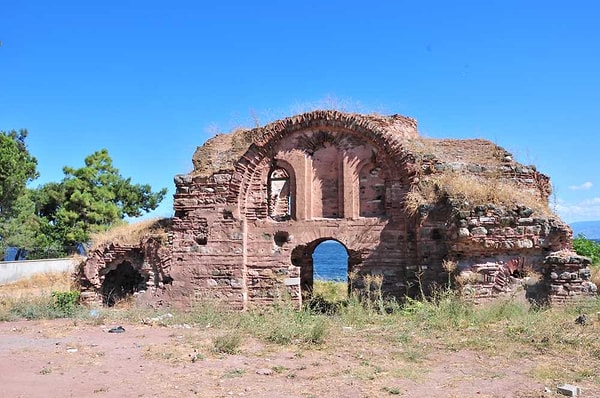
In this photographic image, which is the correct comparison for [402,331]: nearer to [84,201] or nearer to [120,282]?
[120,282]

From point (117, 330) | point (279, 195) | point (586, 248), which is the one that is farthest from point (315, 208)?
point (586, 248)

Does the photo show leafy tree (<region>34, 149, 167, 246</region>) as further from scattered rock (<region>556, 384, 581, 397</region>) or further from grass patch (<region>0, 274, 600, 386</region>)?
scattered rock (<region>556, 384, 581, 397</region>)

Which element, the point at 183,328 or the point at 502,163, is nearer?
the point at 183,328

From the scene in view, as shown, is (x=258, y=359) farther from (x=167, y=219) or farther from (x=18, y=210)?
(x=18, y=210)

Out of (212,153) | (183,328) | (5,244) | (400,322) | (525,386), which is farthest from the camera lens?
(5,244)

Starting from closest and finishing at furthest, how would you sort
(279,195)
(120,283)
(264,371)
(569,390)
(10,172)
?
(569,390)
(264,371)
(120,283)
(279,195)
(10,172)

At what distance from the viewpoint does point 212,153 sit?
1452cm

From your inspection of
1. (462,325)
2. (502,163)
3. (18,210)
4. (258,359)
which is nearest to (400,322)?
(462,325)

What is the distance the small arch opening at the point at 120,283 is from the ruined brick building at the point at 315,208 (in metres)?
0.16

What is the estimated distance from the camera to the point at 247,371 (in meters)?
7.46

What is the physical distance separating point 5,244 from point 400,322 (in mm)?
24103

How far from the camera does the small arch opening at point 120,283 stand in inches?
574

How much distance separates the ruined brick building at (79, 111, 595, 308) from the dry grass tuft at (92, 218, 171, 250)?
0.16 m

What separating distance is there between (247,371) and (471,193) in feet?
23.7
